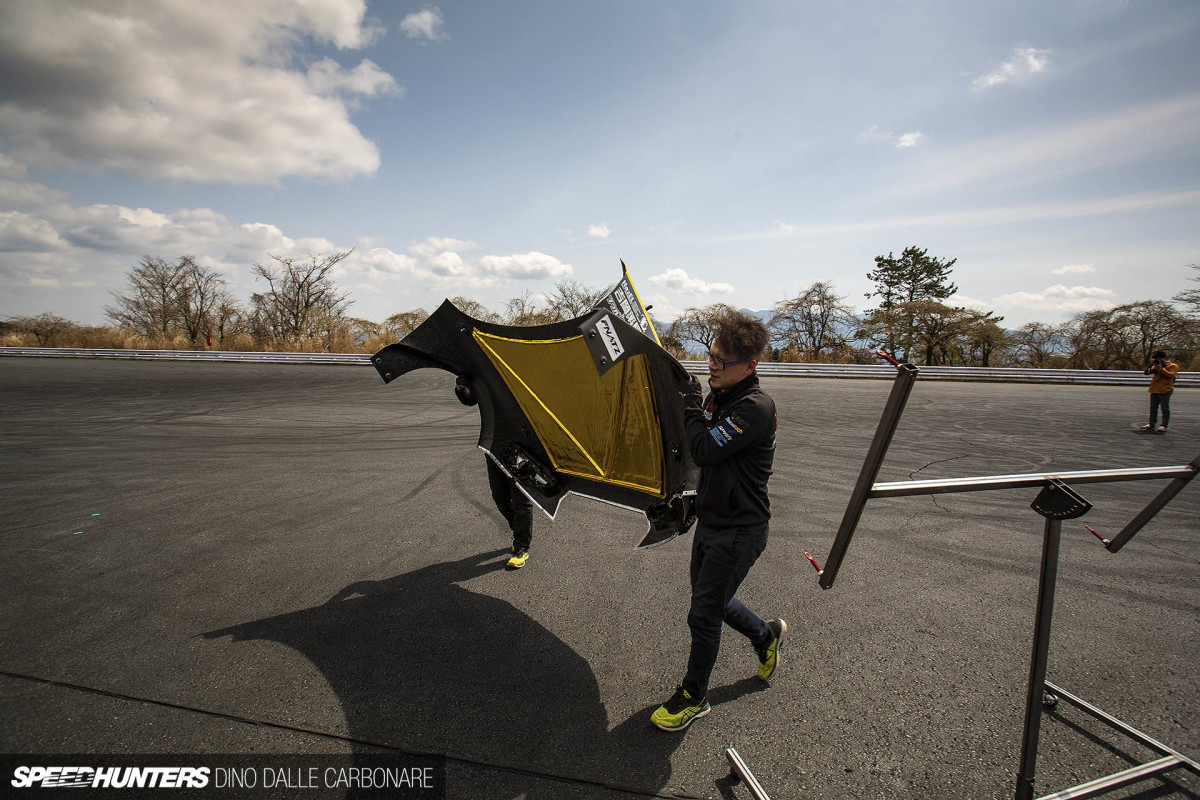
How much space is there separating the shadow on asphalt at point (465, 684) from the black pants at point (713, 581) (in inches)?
15.7

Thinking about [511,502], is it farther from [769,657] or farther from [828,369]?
[828,369]

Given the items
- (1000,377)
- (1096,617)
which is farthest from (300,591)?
(1000,377)

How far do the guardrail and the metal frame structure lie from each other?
19.6 metres

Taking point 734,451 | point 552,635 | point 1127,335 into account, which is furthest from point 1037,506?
point 1127,335

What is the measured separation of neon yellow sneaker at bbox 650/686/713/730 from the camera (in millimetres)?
2531

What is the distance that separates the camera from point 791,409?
13.2 metres

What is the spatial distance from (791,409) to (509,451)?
11.1 m

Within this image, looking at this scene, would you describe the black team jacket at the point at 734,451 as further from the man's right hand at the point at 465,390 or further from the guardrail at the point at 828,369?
the guardrail at the point at 828,369

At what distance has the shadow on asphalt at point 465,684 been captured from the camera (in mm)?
2387

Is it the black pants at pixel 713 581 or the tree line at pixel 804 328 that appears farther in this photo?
the tree line at pixel 804 328

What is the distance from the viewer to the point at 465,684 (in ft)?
9.36

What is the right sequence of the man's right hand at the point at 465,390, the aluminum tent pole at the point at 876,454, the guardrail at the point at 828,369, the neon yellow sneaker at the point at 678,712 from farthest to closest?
the guardrail at the point at 828,369 → the man's right hand at the point at 465,390 → the neon yellow sneaker at the point at 678,712 → the aluminum tent pole at the point at 876,454

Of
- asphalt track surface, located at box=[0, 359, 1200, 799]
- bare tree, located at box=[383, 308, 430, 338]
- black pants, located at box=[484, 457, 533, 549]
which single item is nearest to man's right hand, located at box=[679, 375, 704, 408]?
asphalt track surface, located at box=[0, 359, 1200, 799]

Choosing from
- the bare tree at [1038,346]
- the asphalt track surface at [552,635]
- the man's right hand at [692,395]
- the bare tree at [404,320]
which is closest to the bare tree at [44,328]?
the bare tree at [404,320]
